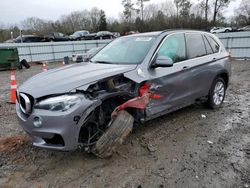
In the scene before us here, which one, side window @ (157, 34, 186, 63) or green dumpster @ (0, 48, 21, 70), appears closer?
side window @ (157, 34, 186, 63)

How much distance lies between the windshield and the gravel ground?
4.21 feet

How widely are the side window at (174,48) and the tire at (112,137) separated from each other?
1.36 meters

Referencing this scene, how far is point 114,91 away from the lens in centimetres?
331

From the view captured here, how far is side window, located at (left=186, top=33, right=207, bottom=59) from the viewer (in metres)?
4.66

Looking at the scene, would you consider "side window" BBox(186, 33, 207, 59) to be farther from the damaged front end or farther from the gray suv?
the damaged front end

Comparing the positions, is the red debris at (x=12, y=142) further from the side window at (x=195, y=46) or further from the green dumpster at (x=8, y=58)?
the green dumpster at (x=8, y=58)

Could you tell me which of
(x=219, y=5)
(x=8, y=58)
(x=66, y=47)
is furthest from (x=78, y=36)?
(x=219, y=5)

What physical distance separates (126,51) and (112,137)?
66.9 inches

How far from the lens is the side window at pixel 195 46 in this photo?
4.66 meters

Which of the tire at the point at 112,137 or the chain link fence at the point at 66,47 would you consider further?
the chain link fence at the point at 66,47

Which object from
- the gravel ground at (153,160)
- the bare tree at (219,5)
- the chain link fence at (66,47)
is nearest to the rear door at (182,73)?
the gravel ground at (153,160)

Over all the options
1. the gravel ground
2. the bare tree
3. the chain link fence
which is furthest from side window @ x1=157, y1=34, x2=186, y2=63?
the bare tree

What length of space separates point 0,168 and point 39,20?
69.9 m

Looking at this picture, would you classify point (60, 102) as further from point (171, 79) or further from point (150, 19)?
point (150, 19)
